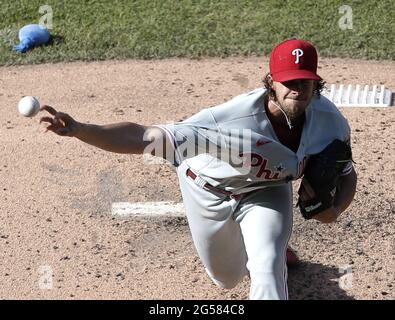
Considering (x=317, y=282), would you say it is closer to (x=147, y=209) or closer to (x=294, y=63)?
(x=147, y=209)

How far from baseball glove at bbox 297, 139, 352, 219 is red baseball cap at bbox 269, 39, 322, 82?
1.29 ft

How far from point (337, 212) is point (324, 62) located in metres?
3.83

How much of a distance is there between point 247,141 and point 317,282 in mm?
1330

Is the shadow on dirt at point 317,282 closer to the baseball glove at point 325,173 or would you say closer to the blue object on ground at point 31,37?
the baseball glove at point 325,173

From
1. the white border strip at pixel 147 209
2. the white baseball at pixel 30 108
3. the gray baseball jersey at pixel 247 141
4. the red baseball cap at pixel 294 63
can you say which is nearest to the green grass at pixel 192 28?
the white border strip at pixel 147 209

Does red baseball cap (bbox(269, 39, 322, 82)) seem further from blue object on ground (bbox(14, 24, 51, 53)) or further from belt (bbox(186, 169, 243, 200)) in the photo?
blue object on ground (bbox(14, 24, 51, 53))

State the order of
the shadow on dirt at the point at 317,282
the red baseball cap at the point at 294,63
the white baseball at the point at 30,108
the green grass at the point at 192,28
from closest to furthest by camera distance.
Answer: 1. the white baseball at the point at 30,108
2. the red baseball cap at the point at 294,63
3. the shadow on dirt at the point at 317,282
4. the green grass at the point at 192,28

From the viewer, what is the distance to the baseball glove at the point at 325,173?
14.1 feet

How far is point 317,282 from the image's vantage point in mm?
5191

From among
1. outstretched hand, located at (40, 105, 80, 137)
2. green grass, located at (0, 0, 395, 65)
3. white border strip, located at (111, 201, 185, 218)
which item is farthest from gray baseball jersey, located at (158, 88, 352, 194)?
green grass, located at (0, 0, 395, 65)

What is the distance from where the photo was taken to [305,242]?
18.3ft

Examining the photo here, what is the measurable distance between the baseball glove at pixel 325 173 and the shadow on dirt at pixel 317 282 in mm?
785

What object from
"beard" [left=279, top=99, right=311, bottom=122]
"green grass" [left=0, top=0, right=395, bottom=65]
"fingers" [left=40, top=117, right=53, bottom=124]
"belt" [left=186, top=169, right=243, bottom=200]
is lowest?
"green grass" [left=0, top=0, right=395, bottom=65]

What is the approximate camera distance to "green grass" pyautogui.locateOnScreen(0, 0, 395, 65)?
8422 mm
